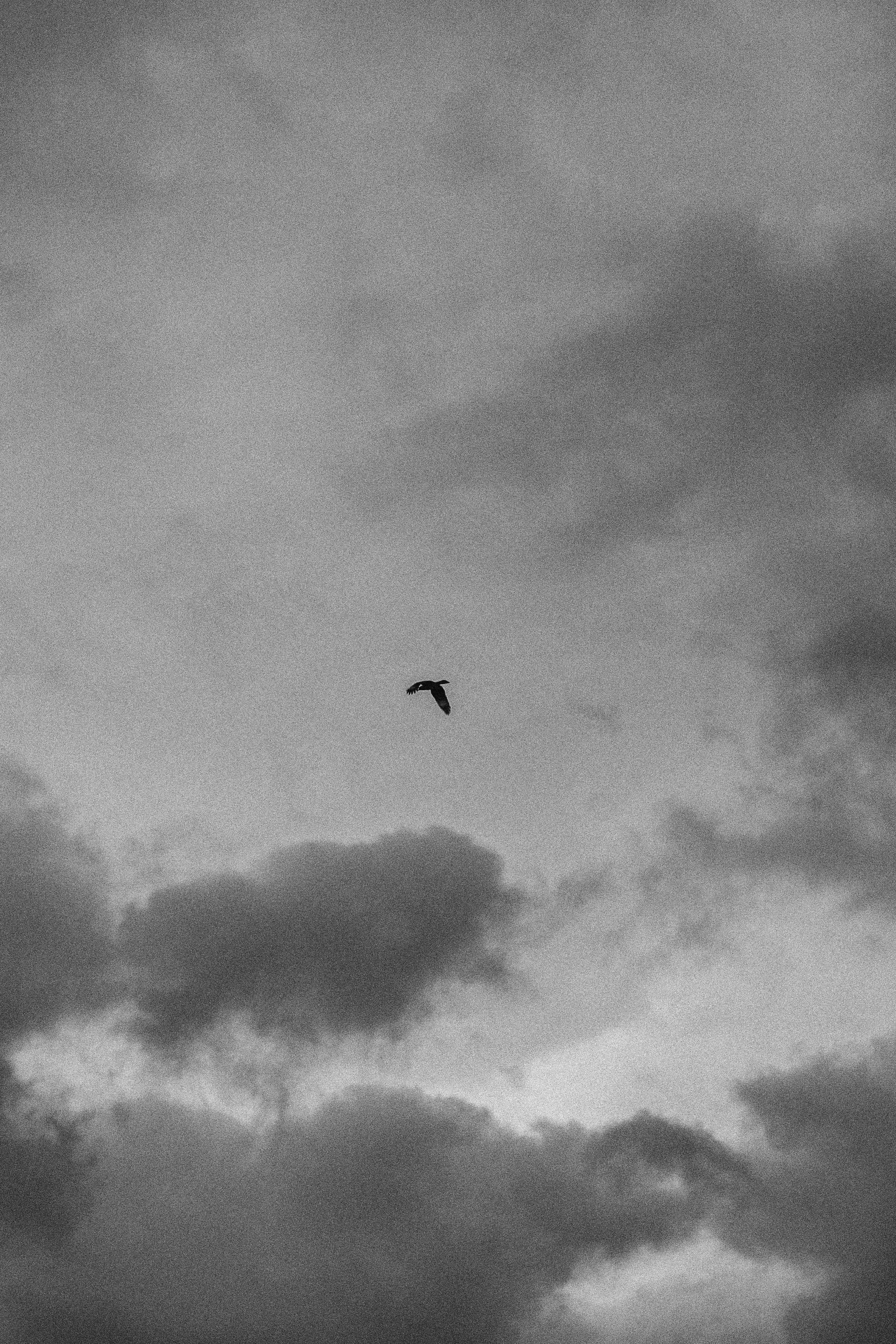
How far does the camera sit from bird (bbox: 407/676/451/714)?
99381 mm

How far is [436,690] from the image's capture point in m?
108

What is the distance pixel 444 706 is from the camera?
108 meters

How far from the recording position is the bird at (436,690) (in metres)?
99.4
